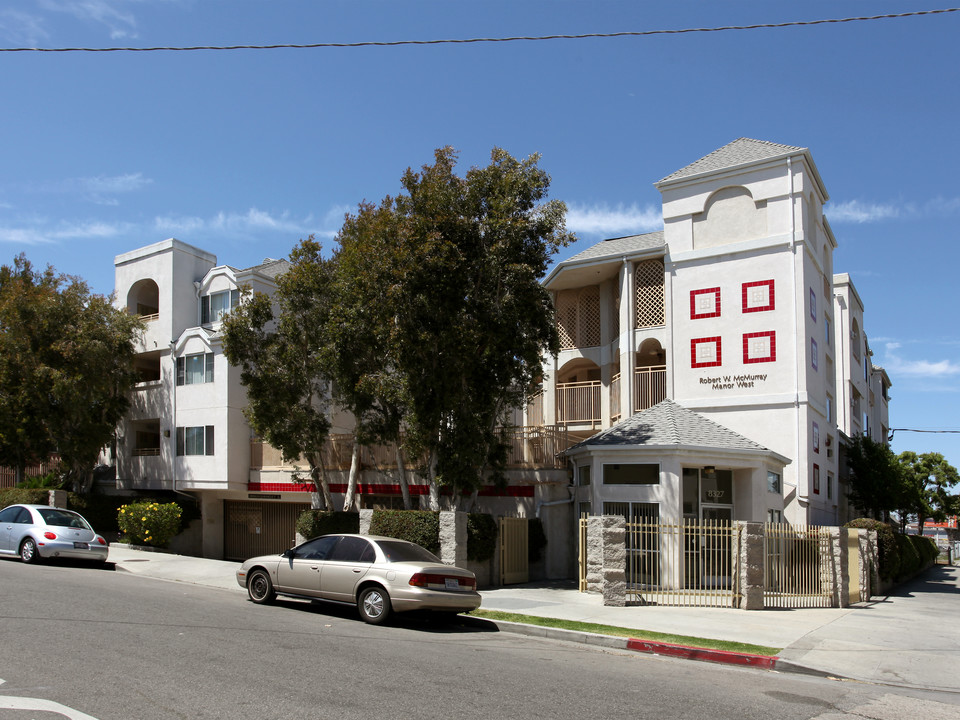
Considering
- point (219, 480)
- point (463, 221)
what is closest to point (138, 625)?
point (463, 221)

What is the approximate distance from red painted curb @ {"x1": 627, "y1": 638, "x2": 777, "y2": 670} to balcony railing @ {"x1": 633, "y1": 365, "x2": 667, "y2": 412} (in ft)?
47.8

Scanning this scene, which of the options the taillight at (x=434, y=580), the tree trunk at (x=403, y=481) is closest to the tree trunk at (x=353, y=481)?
the tree trunk at (x=403, y=481)

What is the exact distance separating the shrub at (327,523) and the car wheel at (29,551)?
652cm

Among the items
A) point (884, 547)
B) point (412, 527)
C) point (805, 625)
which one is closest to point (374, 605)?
point (412, 527)

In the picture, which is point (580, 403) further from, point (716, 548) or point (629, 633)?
point (629, 633)

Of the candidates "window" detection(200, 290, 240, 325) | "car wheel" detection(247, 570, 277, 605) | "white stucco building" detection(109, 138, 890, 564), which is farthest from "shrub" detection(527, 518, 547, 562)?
"window" detection(200, 290, 240, 325)

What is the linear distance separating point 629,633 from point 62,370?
22.7 metres

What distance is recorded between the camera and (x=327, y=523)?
21922 millimetres

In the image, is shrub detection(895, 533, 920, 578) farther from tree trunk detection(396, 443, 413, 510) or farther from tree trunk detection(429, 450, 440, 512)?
tree trunk detection(396, 443, 413, 510)

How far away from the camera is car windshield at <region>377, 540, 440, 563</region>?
42.0ft

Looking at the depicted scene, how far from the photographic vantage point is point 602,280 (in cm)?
2836

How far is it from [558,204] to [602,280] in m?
9.38

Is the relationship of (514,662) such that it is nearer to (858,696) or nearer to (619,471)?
(858,696)

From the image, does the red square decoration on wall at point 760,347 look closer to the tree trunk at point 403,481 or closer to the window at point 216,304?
the tree trunk at point 403,481
